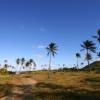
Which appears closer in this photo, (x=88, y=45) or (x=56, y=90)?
(x=56, y=90)

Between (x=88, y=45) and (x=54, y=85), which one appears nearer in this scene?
(x=54, y=85)

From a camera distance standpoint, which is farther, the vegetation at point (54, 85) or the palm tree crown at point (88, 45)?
the palm tree crown at point (88, 45)

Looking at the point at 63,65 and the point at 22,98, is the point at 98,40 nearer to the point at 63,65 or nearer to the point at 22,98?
the point at 22,98

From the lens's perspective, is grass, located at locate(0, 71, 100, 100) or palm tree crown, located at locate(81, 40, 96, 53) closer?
grass, located at locate(0, 71, 100, 100)

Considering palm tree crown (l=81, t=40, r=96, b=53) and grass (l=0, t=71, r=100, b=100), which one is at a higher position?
palm tree crown (l=81, t=40, r=96, b=53)

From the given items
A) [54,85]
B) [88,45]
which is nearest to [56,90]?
[54,85]

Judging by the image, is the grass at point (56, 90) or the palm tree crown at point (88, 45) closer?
the grass at point (56, 90)

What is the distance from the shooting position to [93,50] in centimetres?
10662

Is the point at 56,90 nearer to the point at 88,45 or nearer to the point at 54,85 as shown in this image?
the point at 54,85

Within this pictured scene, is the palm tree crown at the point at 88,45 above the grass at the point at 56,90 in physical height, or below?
above

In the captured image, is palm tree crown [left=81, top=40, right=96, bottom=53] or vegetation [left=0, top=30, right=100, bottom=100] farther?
palm tree crown [left=81, top=40, right=96, bottom=53]

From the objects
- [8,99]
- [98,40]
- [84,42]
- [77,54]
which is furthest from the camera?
[77,54]

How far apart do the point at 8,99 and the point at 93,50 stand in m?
78.8

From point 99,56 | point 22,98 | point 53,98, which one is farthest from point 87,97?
point 99,56
